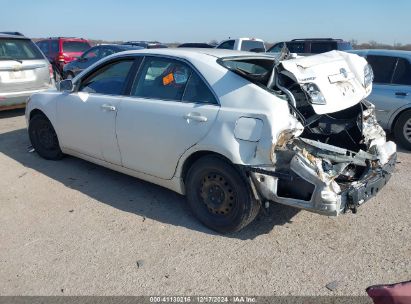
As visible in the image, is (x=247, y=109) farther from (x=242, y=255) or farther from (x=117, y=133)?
(x=117, y=133)

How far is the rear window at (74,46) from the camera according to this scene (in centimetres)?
1520

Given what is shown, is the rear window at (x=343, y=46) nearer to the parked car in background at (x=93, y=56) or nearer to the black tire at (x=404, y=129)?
the parked car in background at (x=93, y=56)

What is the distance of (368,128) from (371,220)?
0.94 m

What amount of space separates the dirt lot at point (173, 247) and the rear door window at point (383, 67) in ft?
7.94

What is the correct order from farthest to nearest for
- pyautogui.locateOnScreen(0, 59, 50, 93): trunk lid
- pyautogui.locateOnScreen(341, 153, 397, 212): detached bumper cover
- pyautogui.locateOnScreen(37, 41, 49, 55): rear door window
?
1. pyautogui.locateOnScreen(37, 41, 49, 55): rear door window
2. pyautogui.locateOnScreen(0, 59, 50, 93): trunk lid
3. pyautogui.locateOnScreen(341, 153, 397, 212): detached bumper cover

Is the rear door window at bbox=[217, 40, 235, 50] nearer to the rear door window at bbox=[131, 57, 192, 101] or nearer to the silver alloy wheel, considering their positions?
the silver alloy wheel

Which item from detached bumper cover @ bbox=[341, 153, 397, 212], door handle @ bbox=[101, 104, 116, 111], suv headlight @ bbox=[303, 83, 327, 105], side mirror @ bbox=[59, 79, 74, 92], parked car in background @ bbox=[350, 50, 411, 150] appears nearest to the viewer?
detached bumper cover @ bbox=[341, 153, 397, 212]

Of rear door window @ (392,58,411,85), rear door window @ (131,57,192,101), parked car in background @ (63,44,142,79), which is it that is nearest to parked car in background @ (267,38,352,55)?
parked car in background @ (63,44,142,79)

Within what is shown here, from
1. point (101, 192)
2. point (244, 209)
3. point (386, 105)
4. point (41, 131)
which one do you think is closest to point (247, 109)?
point (244, 209)

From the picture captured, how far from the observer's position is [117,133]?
13.9ft

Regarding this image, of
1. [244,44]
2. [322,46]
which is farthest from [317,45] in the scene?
[244,44]

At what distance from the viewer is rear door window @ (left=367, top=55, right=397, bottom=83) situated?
639 centimetres

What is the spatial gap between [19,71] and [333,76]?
6.61m

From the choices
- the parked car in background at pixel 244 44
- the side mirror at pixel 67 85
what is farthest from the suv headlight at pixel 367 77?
the parked car in background at pixel 244 44
